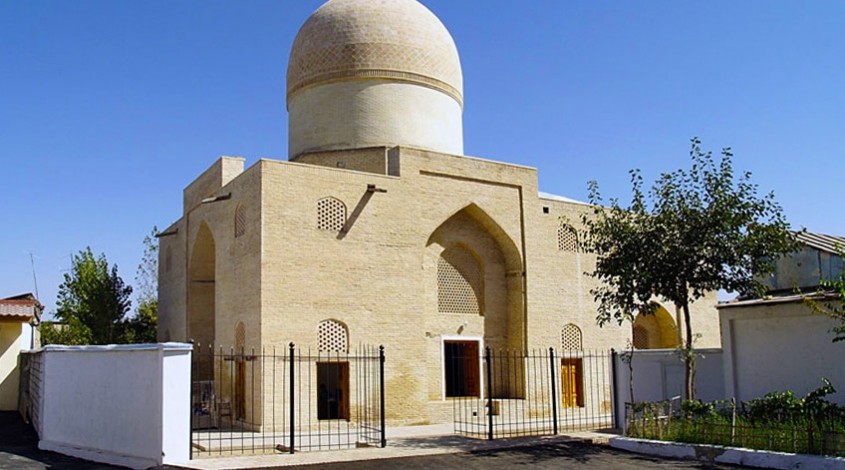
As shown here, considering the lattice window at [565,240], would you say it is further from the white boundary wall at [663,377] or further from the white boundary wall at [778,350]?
the white boundary wall at [778,350]

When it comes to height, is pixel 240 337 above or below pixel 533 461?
above

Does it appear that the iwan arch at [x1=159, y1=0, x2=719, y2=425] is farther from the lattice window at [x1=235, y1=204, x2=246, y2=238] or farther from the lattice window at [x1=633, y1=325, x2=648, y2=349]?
the lattice window at [x1=633, y1=325, x2=648, y2=349]

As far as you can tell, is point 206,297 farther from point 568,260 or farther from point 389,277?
point 568,260

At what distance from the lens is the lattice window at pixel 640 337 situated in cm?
2295

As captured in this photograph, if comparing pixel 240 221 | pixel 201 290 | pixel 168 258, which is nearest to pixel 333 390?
pixel 240 221

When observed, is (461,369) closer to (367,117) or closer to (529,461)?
(367,117)

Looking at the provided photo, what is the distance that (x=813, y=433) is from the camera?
33.3 feet

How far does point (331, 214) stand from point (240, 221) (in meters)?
2.19

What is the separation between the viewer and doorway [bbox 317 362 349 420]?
16.9m

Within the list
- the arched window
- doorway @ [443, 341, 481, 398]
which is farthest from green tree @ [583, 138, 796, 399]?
the arched window

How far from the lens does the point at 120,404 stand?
1095 centimetres

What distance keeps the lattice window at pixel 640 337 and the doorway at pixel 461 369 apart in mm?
5769

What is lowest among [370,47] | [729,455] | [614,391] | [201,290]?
[729,455]

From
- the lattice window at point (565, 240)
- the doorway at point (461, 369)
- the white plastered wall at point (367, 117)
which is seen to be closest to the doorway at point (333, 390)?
the doorway at point (461, 369)
